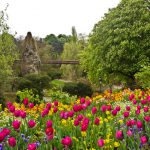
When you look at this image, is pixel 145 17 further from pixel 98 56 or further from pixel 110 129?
pixel 110 129

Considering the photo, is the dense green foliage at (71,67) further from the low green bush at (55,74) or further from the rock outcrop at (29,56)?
the rock outcrop at (29,56)

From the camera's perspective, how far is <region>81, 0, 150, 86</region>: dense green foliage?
26.8m

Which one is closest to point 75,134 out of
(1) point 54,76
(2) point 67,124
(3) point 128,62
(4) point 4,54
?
(2) point 67,124

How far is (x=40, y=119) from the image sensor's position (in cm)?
856

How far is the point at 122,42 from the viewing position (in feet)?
86.3

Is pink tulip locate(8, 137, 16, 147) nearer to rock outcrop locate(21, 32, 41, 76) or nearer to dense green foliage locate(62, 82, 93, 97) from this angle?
dense green foliage locate(62, 82, 93, 97)

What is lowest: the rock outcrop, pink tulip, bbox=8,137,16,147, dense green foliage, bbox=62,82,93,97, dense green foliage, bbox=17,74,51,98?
dense green foliage, bbox=62,82,93,97

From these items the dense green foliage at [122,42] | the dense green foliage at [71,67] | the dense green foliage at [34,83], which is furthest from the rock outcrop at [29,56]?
the dense green foliage at [71,67]

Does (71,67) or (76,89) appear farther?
(71,67)

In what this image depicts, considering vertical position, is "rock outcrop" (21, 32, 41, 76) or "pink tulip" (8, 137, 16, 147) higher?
"rock outcrop" (21, 32, 41, 76)

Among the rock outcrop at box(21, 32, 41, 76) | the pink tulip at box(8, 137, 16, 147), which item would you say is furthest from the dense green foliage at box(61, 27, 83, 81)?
the pink tulip at box(8, 137, 16, 147)

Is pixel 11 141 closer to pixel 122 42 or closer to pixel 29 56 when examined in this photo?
pixel 122 42

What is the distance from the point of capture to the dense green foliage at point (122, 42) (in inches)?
1056

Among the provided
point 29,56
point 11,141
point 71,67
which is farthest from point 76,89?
point 11,141
